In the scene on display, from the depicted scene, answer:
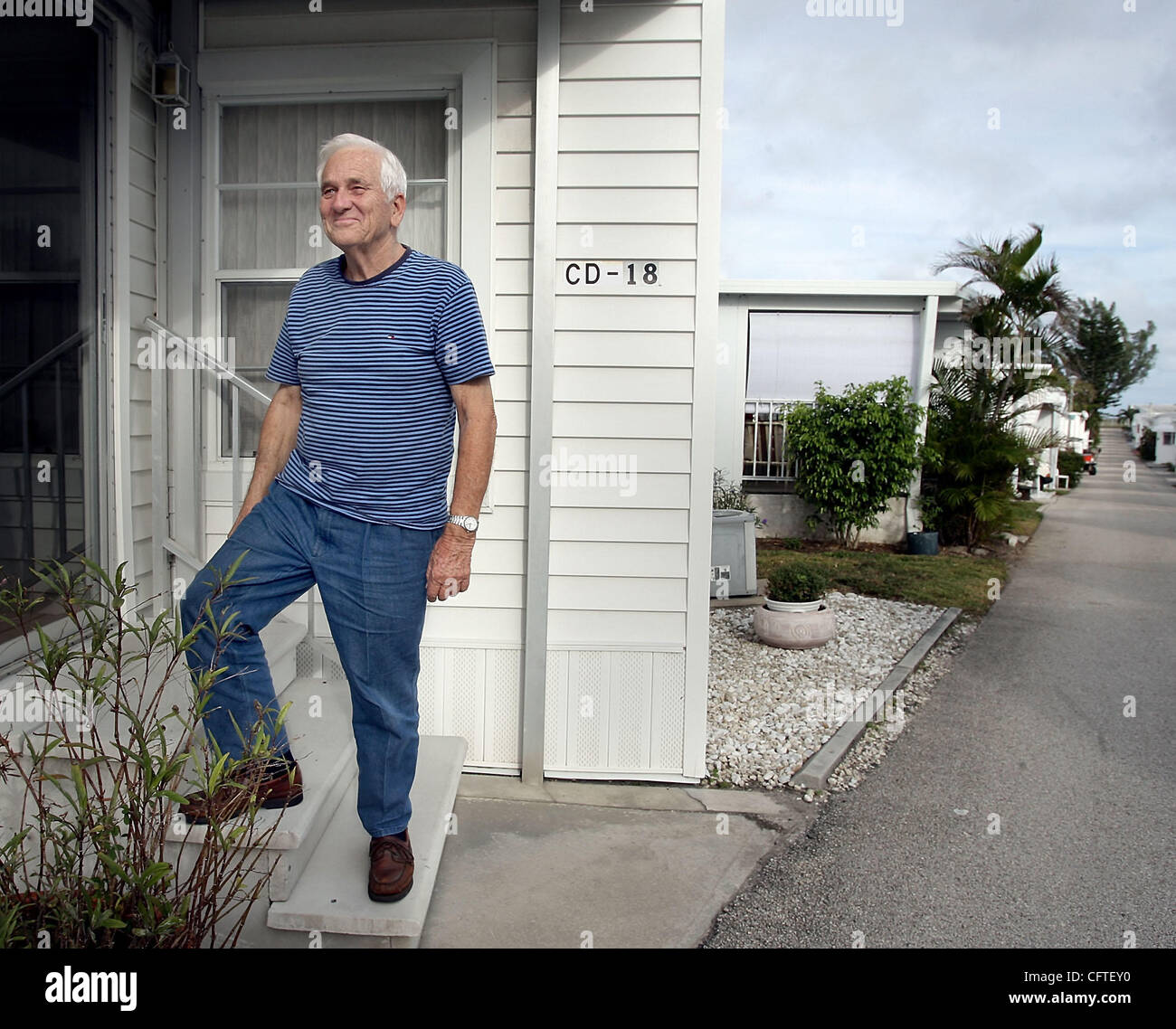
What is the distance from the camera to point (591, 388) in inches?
146

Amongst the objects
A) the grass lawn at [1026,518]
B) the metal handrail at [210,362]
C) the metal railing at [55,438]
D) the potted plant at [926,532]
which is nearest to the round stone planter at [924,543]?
the potted plant at [926,532]

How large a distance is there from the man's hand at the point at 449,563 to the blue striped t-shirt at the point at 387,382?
0.07 meters

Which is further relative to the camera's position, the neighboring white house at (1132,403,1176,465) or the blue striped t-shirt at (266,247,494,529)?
the neighboring white house at (1132,403,1176,465)

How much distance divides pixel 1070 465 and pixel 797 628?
73.1ft

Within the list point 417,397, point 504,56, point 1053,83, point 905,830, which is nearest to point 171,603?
point 417,397

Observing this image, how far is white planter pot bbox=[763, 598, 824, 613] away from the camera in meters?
6.47

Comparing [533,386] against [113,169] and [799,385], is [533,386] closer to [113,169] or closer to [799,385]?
[113,169]

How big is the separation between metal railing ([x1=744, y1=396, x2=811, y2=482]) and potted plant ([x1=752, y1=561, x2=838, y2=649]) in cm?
515

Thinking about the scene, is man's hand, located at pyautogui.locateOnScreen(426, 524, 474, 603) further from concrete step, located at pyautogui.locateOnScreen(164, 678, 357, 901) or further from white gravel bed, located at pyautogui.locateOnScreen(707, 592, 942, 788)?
white gravel bed, located at pyautogui.locateOnScreen(707, 592, 942, 788)

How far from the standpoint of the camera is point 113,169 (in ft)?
11.4

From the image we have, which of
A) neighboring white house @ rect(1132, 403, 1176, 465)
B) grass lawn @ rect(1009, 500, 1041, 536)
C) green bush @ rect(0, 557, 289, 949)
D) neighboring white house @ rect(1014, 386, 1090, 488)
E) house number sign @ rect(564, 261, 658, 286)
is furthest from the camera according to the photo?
neighboring white house @ rect(1132, 403, 1176, 465)

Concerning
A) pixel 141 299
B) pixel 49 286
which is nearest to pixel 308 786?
pixel 49 286

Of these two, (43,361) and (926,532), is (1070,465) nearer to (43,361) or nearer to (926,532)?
(926,532)

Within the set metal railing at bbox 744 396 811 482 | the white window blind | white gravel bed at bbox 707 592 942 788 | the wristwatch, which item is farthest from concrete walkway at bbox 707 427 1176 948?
the white window blind
